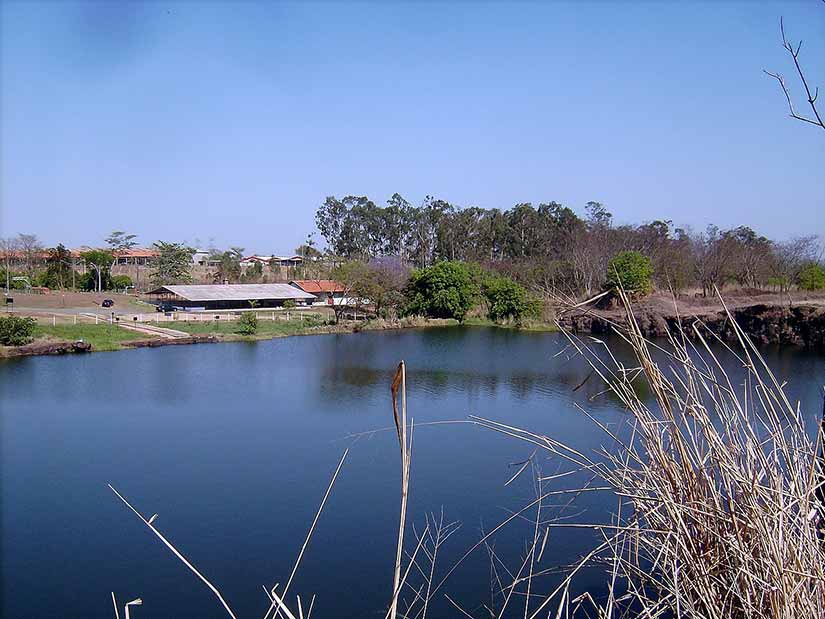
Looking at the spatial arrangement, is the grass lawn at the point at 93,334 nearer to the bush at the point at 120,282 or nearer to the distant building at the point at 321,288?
the distant building at the point at 321,288

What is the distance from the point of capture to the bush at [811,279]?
1883 cm

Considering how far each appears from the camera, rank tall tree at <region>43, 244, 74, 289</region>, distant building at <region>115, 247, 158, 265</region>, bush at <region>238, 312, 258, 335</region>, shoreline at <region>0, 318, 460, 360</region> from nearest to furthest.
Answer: shoreline at <region>0, 318, 460, 360</region>
bush at <region>238, 312, 258, 335</region>
tall tree at <region>43, 244, 74, 289</region>
distant building at <region>115, 247, 158, 265</region>

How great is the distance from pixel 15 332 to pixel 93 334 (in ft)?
6.57

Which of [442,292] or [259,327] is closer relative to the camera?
[259,327]

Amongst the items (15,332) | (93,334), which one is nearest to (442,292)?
(93,334)

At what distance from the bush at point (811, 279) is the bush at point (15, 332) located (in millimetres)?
20132

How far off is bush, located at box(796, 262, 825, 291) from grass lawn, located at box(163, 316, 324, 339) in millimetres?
14231

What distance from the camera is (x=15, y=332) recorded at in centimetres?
1627

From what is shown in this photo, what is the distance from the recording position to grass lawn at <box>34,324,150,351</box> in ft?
56.0

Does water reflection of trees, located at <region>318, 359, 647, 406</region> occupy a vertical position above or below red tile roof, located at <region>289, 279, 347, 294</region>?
below

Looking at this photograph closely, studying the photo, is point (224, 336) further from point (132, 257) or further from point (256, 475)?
A: point (132, 257)

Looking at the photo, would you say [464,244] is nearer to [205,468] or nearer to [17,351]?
[17,351]

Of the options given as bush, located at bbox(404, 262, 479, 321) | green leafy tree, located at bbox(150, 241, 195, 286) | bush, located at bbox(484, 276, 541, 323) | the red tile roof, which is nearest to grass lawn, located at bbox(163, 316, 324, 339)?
bush, located at bbox(404, 262, 479, 321)

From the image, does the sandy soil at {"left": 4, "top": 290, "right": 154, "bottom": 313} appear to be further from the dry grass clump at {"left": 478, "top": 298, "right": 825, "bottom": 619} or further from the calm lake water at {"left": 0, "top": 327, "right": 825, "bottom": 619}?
the dry grass clump at {"left": 478, "top": 298, "right": 825, "bottom": 619}
